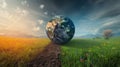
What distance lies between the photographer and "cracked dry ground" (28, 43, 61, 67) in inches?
340

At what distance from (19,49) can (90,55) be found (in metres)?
3.07

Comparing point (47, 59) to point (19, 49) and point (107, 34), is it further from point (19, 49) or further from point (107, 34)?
point (107, 34)

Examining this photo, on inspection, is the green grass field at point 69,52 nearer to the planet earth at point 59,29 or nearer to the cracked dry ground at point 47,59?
the cracked dry ground at point 47,59

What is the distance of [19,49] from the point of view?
9.21m

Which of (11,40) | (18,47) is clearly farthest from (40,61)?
(11,40)

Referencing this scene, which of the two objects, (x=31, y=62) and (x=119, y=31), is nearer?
(x=31, y=62)

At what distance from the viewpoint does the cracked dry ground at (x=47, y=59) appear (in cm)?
865

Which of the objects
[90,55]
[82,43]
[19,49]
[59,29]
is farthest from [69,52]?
[19,49]

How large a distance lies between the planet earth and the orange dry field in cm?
54

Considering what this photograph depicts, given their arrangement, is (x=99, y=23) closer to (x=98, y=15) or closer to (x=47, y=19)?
(x=98, y=15)

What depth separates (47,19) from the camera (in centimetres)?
993

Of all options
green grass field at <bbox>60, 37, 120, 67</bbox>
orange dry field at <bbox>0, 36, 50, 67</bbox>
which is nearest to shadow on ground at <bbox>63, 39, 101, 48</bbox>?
green grass field at <bbox>60, 37, 120, 67</bbox>

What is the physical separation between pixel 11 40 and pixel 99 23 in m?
4.30

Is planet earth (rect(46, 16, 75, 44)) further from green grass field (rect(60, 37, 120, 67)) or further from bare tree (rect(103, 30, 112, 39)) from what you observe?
bare tree (rect(103, 30, 112, 39))
